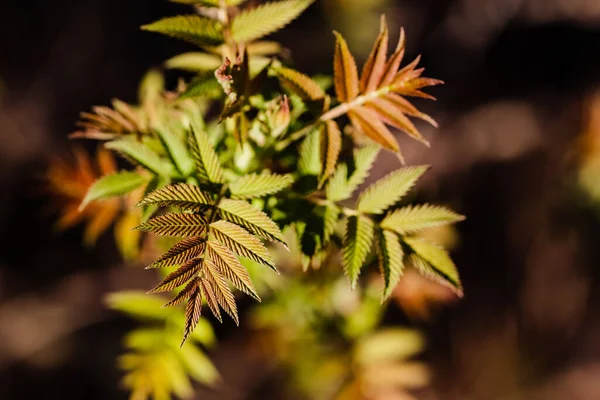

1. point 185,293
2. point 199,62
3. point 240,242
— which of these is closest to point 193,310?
point 185,293

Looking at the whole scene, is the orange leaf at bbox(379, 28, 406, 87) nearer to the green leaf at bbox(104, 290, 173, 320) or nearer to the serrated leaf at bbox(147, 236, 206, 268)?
the serrated leaf at bbox(147, 236, 206, 268)

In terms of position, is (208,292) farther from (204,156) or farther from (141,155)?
Result: (141,155)

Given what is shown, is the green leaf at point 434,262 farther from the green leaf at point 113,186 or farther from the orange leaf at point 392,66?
the green leaf at point 113,186

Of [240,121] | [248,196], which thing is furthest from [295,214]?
[240,121]

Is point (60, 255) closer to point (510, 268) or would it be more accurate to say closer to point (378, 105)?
point (378, 105)

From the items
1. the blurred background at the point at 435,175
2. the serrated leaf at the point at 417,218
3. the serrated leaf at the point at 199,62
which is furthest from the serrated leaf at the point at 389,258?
the blurred background at the point at 435,175

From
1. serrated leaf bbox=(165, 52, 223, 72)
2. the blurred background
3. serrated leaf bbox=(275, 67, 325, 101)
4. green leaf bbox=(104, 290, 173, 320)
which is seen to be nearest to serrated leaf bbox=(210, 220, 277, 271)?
serrated leaf bbox=(275, 67, 325, 101)
